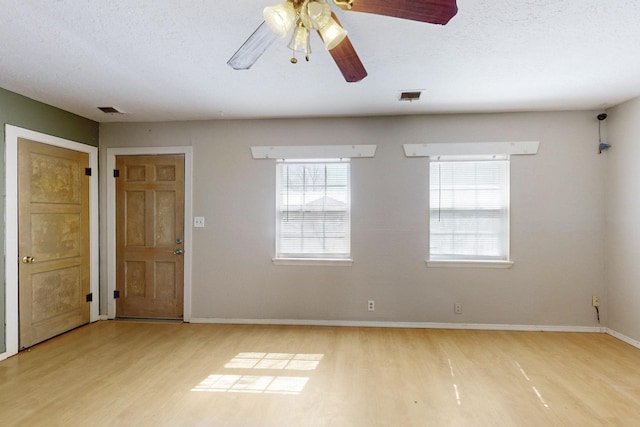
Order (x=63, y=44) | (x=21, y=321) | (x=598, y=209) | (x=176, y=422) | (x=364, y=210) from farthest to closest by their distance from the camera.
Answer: (x=364, y=210) < (x=598, y=209) < (x=21, y=321) < (x=63, y=44) < (x=176, y=422)

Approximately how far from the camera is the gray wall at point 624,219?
306cm

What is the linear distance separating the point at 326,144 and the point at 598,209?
3.00 m

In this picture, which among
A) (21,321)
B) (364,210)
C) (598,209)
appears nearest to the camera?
(21,321)

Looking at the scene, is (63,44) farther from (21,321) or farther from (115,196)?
(21,321)

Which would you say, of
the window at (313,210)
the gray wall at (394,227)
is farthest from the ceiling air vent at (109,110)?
the window at (313,210)

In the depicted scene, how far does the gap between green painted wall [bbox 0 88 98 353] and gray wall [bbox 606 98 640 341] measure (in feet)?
18.8

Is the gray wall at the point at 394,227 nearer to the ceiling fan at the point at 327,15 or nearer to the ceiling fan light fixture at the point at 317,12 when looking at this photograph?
the ceiling fan at the point at 327,15

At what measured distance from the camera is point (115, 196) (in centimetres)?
386

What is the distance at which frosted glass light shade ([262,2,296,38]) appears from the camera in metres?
1.30

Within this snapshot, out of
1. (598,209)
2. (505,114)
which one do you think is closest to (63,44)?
(505,114)

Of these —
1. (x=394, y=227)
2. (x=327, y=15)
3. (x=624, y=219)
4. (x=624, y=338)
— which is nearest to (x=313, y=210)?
(x=394, y=227)

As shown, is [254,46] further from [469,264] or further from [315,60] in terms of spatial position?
[469,264]

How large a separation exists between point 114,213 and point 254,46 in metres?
3.19

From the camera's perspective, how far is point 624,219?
318 centimetres
